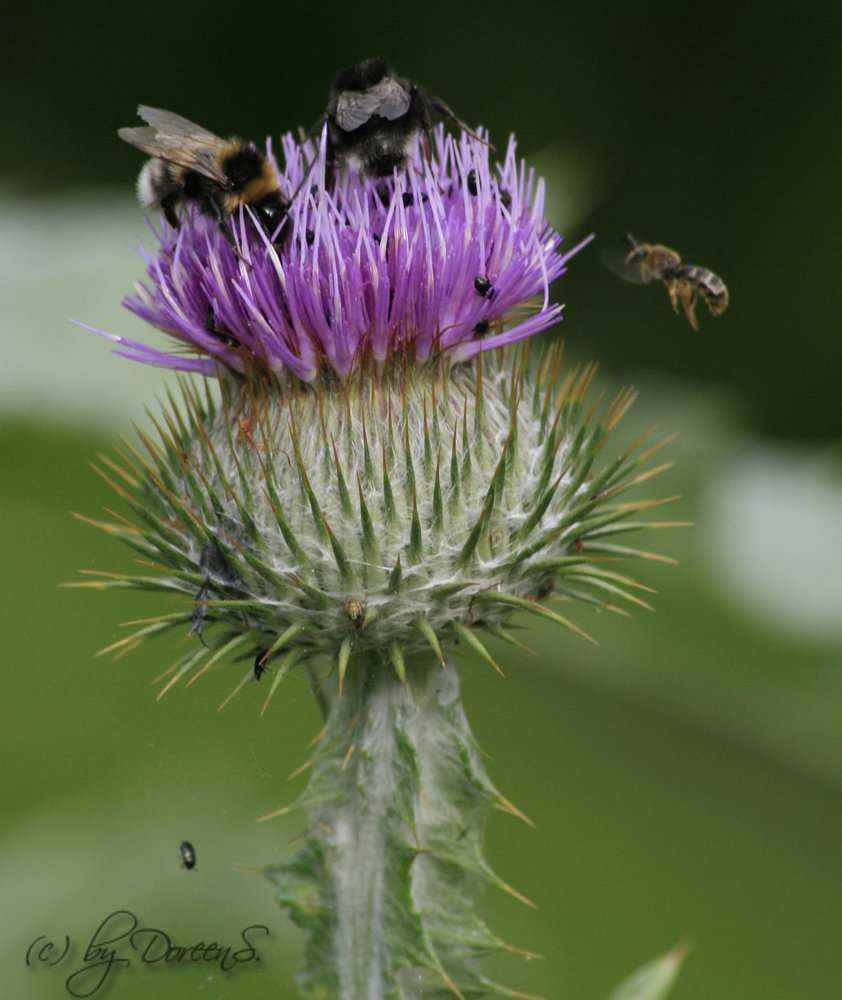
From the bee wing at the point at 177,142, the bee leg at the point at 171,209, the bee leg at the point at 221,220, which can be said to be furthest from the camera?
the bee leg at the point at 171,209

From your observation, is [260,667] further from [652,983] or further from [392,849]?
[652,983]

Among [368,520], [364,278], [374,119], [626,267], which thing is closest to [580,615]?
[626,267]

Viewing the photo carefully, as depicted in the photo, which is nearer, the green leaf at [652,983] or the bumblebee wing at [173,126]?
the green leaf at [652,983]

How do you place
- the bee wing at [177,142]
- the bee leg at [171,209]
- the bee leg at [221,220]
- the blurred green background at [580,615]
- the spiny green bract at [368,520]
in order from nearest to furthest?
the spiny green bract at [368,520] < the bee leg at [221,220] < the bee wing at [177,142] < the bee leg at [171,209] < the blurred green background at [580,615]

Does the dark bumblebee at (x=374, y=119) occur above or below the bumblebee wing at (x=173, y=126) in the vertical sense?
above

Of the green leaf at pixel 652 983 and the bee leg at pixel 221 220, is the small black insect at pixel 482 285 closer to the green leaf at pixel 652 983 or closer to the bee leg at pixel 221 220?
the bee leg at pixel 221 220

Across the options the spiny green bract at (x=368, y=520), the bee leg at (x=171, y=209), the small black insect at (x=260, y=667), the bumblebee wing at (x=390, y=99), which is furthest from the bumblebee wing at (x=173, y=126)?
the small black insect at (x=260, y=667)
